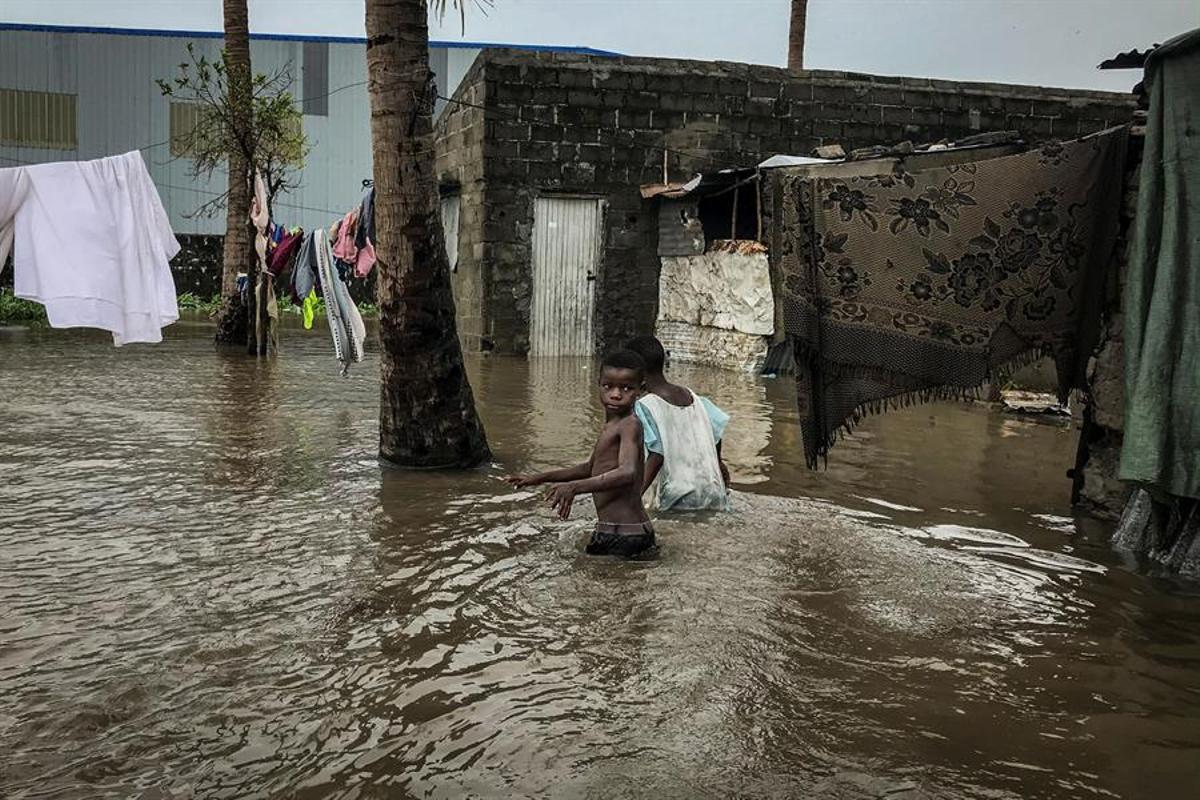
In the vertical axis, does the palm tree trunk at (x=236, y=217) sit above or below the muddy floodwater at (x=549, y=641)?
above

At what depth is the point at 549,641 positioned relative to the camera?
147 inches

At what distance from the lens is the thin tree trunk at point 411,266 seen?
6.44 meters

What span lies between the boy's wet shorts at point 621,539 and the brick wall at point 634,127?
10862 mm

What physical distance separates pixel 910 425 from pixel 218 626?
7.21 meters

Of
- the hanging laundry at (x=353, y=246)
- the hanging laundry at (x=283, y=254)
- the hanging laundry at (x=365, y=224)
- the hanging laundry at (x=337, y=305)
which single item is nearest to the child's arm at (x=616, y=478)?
the hanging laundry at (x=337, y=305)

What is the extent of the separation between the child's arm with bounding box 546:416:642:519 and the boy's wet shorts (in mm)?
206

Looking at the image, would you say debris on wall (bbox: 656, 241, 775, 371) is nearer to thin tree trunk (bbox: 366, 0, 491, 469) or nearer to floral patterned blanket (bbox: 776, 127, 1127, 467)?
thin tree trunk (bbox: 366, 0, 491, 469)

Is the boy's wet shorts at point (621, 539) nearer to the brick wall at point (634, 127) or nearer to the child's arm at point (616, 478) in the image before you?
the child's arm at point (616, 478)

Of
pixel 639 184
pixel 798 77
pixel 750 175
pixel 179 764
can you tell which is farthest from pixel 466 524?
pixel 798 77

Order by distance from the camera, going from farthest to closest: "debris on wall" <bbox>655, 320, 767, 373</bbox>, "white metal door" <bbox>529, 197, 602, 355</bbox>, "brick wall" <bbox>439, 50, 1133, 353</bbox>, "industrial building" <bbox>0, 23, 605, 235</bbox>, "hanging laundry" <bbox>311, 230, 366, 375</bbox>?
"industrial building" <bbox>0, 23, 605, 235</bbox> < "white metal door" <bbox>529, 197, 602, 355</bbox> < "brick wall" <bbox>439, 50, 1133, 353</bbox> < "debris on wall" <bbox>655, 320, 767, 373</bbox> < "hanging laundry" <bbox>311, 230, 366, 375</bbox>

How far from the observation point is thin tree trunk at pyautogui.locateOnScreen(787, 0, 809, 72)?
19719 mm

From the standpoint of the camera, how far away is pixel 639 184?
51.8 feet

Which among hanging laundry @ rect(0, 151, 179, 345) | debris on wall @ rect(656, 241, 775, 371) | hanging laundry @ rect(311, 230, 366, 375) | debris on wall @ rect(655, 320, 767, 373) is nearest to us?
hanging laundry @ rect(0, 151, 179, 345)

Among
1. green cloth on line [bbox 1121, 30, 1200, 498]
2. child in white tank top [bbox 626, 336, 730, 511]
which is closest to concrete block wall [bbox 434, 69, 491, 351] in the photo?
child in white tank top [bbox 626, 336, 730, 511]
